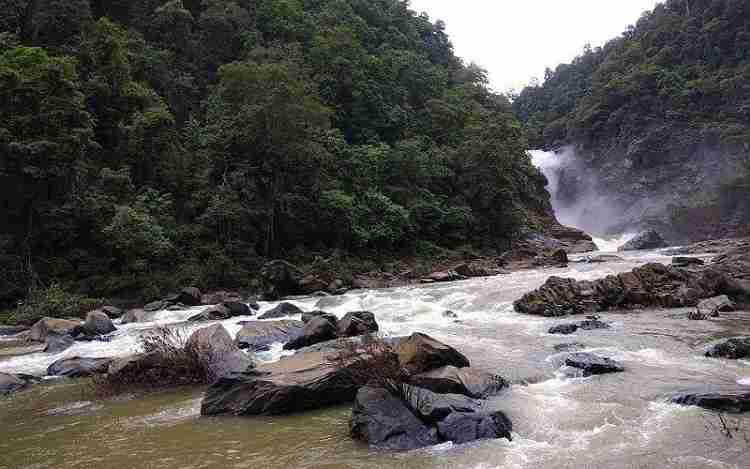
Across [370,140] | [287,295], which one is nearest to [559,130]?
[370,140]

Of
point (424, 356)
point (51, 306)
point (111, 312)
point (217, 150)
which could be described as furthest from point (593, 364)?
point (217, 150)

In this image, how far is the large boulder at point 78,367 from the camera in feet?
35.5

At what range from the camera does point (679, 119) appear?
5812 centimetres

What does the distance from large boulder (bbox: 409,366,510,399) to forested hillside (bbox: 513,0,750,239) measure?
47.2 m

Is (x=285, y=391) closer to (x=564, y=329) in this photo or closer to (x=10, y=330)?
(x=564, y=329)

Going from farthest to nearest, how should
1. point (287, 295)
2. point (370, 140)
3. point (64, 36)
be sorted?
point (370, 140) < point (64, 36) < point (287, 295)

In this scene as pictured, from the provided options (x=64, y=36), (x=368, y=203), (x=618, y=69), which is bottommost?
(x=368, y=203)

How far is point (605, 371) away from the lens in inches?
354

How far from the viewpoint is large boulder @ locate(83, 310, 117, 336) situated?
1544 cm

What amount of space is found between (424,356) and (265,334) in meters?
5.54

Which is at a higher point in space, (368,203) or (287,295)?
(368,203)

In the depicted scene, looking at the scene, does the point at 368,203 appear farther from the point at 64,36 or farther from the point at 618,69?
the point at 618,69

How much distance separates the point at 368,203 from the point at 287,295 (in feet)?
36.3

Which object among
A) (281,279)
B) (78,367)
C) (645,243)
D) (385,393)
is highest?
(645,243)
